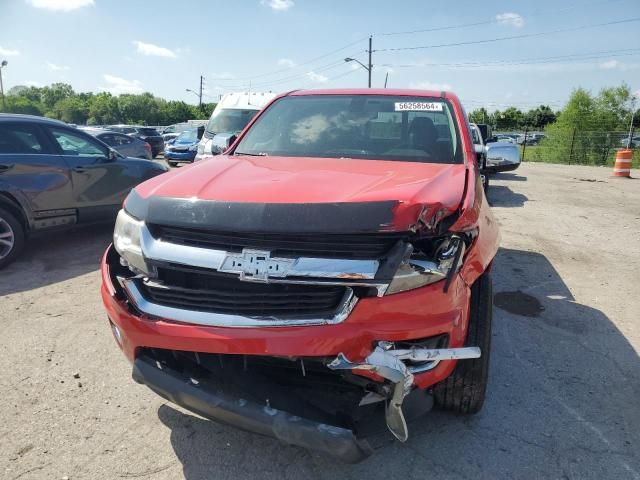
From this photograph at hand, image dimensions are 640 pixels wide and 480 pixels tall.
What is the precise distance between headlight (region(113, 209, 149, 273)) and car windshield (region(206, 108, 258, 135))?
351 inches

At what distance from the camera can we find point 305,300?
2.10 metres

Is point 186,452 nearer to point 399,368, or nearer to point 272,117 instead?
point 399,368

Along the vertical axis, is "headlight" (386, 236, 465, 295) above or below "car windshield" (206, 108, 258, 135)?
below

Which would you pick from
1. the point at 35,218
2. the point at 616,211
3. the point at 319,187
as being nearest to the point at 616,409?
the point at 319,187

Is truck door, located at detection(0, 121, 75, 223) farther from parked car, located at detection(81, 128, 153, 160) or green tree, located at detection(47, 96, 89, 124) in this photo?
green tree, located at detection(47, 96, 89, 124)

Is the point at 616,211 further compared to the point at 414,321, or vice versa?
the point at 616,211

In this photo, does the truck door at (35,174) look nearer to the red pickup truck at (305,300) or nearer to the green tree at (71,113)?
the red pickup truck at (305,300)

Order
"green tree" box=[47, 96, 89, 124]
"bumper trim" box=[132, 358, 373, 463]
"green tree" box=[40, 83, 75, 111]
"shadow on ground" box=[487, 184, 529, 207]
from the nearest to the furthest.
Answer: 1. "bumper trim" box=[132, 358, 373, 463]
2. "shadow on ground" box=[487, 184, 529, 207]
3. "green tree" box=[47, 96, 89, 124]
4. "green tree" box=[40, 83, 75, 111]

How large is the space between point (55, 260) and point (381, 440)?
488 cm

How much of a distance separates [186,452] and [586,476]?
6.40 feet

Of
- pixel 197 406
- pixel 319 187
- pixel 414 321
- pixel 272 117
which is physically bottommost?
pixel 197 406

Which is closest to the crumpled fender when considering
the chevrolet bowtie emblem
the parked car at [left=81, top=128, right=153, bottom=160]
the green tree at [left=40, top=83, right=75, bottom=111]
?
the chevrolet bowtie emblem

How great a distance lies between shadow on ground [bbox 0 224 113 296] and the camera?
5219 millimetres

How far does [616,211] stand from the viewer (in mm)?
10008
